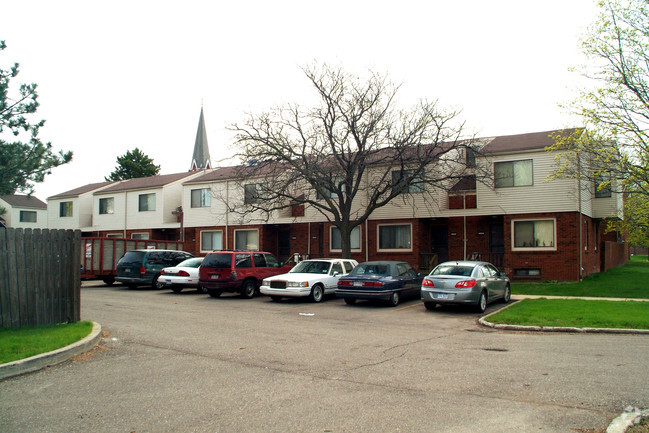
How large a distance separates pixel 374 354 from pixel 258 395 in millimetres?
3164

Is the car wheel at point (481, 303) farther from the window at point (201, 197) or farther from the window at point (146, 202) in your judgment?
the window at point (146, 202)

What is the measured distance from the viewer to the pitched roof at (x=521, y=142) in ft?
81.1

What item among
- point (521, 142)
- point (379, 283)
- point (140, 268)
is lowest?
point (379, 283)

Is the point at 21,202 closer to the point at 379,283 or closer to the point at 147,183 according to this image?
the point at 147,183

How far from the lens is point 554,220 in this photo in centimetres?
2427

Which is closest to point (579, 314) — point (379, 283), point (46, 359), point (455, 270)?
point (455, 270)

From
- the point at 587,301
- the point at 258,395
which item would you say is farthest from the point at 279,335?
the point at 587,301

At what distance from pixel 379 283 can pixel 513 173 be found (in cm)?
1184

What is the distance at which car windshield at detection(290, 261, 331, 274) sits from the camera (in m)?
19.2

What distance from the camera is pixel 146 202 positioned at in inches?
1524

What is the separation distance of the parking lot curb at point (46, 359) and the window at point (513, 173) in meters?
20.2

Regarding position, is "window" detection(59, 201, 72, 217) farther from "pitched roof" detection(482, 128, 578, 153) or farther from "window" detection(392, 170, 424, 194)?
"pitched roof" detection(482, 128, 578, 153)

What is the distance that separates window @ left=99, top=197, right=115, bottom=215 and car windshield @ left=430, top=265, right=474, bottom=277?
31.3 meters

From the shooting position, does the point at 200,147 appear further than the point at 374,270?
Yes
